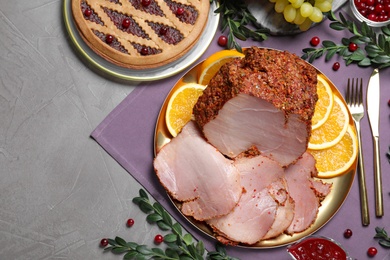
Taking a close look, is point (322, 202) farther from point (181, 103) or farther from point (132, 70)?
point (132, 70)

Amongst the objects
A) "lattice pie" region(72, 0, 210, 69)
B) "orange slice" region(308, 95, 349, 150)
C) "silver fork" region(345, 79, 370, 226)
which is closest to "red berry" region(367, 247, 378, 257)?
"silver fork" region(345, 79, 370, 226)

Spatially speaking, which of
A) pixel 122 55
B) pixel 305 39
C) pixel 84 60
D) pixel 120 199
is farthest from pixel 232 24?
pixel 120 199

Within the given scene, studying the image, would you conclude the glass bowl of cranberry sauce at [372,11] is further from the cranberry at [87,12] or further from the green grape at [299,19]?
the cranberry at [87,12]

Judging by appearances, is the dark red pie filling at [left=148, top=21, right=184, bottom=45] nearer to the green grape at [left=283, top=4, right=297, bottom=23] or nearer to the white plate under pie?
the white plate under pie

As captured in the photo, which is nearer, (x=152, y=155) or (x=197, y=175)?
(x=197, y=175)

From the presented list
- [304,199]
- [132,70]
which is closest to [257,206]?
[304,199]

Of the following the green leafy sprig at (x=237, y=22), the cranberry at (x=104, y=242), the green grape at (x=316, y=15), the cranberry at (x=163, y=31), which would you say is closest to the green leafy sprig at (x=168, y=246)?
the cranberry at (x=104, y=242)
